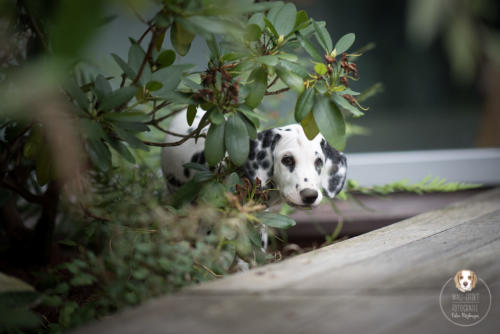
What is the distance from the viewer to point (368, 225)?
230 cm

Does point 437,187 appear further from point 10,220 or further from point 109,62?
point 10,220

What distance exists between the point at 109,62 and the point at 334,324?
157cm

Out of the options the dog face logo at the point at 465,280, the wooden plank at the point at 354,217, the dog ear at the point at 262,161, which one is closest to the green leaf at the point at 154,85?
the dog ear at the point at 262,161

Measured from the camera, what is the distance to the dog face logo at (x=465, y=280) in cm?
104

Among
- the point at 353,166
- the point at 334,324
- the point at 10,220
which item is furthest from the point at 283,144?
the point at 353,166

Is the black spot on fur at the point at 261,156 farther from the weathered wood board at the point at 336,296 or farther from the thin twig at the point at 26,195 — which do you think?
the thin twig at the point at 26,195

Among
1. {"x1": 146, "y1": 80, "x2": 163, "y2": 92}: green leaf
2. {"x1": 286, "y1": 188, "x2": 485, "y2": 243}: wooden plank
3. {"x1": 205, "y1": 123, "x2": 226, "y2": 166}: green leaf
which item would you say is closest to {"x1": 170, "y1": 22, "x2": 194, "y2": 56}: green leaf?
{"x1": 146, "y1": 80, "x2": 163, "y2": 92}: green leaf

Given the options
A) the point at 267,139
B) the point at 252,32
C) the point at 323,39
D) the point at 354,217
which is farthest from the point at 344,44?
the point at 354,217

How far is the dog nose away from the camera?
1.49 metres

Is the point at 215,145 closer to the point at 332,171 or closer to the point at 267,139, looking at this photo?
the point at 267,139

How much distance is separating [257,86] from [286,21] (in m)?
0.19

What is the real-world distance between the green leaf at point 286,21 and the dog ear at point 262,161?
1.23 feet

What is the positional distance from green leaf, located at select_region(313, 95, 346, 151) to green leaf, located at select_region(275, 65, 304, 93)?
7cm

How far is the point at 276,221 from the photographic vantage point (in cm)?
135
